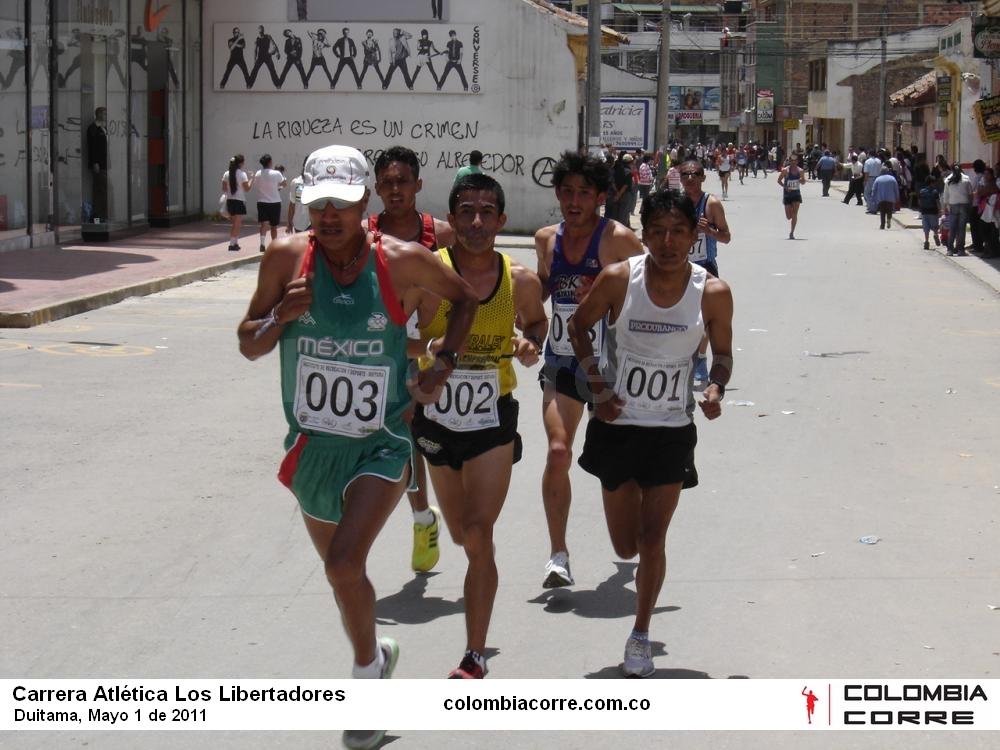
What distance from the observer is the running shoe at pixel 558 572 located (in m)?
6.43

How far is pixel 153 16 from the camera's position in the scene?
28547 mm

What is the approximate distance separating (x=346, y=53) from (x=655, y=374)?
26252mm

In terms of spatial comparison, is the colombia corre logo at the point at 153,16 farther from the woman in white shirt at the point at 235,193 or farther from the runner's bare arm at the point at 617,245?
the runner's bare arm at the point at 617,245

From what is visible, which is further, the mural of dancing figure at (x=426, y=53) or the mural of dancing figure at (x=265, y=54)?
the mural of dancing figure at (x=265, y=54)

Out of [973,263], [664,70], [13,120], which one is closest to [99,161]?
[13,120]

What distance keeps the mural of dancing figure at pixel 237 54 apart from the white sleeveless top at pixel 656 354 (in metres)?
26.9

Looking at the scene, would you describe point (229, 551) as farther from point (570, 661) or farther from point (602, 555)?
point (570, 661)

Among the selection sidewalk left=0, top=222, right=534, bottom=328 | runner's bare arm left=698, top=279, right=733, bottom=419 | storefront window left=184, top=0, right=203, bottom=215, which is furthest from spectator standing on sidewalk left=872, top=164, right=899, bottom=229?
runner's bare arm left=698, top=279, right=733, bottom=419

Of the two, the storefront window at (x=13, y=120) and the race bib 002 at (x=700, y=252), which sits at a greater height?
the storefront window at (x=13, y=120)

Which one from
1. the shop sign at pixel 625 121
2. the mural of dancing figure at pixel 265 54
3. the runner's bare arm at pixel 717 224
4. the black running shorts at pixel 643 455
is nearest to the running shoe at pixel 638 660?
the black running shorts at pixel 643 455

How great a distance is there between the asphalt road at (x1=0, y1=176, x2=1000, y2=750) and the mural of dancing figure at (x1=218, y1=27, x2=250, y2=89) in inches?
739

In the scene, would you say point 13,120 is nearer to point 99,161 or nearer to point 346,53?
point 99,161

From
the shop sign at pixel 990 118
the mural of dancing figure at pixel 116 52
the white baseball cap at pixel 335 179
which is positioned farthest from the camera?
the mural of dancing figure at pixel 116 52
